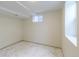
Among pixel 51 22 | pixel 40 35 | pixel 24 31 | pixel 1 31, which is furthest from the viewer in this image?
pixel 24 31

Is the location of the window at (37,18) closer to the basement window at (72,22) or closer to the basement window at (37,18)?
the basement window at (37,18)

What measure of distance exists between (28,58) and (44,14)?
3243 mm

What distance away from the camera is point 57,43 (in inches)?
203

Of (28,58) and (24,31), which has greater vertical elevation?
(24,31)

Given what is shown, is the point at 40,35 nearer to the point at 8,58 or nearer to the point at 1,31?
the point at 1,31

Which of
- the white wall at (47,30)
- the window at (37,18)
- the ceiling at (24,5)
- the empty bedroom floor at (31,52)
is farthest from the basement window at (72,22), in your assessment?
the window at (37,18)

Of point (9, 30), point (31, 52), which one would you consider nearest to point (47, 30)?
point (31, 52)

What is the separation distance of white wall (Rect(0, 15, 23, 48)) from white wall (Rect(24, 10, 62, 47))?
71 cm

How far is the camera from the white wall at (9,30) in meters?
5.11

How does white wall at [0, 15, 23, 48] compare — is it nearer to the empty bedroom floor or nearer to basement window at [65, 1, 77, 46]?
the empty bedroom floor

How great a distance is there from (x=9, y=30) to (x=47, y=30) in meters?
2.46

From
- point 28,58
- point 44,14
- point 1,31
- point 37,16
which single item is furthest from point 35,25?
point 28,58

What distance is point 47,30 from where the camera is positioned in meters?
5.66

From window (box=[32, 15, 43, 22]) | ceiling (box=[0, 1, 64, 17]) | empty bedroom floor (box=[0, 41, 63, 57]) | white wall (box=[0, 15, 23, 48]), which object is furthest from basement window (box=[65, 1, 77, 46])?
white wall (box=[0, 15, 23, 48])
